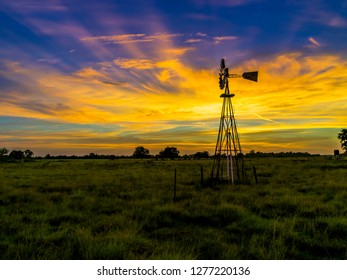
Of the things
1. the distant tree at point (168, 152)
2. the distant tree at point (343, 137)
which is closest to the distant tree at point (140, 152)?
the distant tree at point (168, 152)

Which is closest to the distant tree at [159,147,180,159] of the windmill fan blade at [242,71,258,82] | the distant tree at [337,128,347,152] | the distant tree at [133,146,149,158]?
the distant tree at [133,146,149,158]

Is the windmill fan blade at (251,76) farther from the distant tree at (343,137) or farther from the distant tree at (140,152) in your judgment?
the distant tree at (140,152)

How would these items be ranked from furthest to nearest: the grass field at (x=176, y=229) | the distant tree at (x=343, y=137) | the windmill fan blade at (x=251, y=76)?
the distant tree at (x=343, y=137) → the windmill fan blade at (x=251, y=76) → the grass field at (x=176, y=229)

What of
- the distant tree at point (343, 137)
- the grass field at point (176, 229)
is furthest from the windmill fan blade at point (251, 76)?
the distant tree at point (343, 137)

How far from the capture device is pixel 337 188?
17250 mm

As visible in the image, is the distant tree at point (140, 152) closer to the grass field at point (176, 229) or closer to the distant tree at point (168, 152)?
the distant tree at point (168, 152)

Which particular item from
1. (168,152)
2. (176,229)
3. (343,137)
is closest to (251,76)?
(176,229)

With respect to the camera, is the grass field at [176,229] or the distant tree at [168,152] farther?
the distant tree at [168,152]

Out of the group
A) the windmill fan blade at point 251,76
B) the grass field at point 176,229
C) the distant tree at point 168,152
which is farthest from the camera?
the distant tree at point 168,152

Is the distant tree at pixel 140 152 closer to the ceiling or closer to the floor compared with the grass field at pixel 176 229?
closer to the ceiling

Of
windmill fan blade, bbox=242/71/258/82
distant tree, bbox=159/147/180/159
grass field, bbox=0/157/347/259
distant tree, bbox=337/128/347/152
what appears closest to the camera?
grass field, bbox=0/157/347/259

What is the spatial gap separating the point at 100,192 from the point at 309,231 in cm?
1143

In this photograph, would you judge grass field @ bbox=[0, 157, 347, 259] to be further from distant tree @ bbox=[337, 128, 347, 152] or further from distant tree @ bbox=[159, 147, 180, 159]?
distant tree @ bbox=[159, 147, 180, 159]
